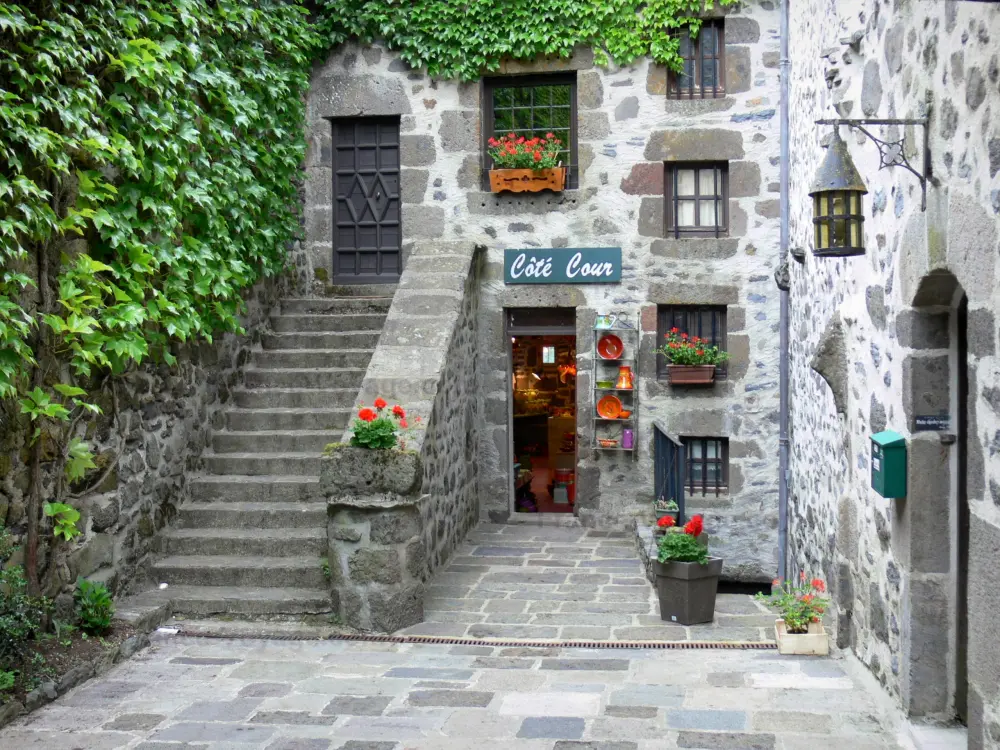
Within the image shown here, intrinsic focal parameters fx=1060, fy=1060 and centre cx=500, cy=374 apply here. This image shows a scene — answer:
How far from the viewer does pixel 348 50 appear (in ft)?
32.4

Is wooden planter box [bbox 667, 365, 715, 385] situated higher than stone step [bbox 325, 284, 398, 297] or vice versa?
stone step [bbox 325, 284, 398, 297]

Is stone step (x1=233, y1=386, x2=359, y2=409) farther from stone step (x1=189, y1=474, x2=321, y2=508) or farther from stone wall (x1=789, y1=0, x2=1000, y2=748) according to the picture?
stone wall (x1=789, y1=0, x2=1000, y2=748)


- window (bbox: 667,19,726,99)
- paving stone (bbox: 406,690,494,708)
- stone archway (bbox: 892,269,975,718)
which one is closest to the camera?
stone archway (bbox: 892,269,975,718)

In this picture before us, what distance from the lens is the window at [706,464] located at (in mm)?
9633

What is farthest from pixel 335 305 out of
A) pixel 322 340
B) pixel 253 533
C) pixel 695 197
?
pixel 695 197

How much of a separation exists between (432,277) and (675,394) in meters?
2.46

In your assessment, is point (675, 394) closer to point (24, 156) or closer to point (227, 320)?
point (227, 320)

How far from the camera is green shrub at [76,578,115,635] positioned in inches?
234

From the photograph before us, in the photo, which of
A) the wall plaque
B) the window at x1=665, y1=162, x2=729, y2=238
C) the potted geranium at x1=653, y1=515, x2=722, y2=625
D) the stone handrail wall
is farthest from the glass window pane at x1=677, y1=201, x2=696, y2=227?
the wall plaque

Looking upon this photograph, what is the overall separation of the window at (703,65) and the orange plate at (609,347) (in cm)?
225

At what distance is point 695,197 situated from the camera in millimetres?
9602

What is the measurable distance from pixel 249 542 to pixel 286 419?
1.33 meters

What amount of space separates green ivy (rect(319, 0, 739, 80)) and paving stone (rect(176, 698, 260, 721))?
6262 mm

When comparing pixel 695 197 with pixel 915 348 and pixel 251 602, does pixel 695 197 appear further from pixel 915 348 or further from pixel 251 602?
pixel 251 602
